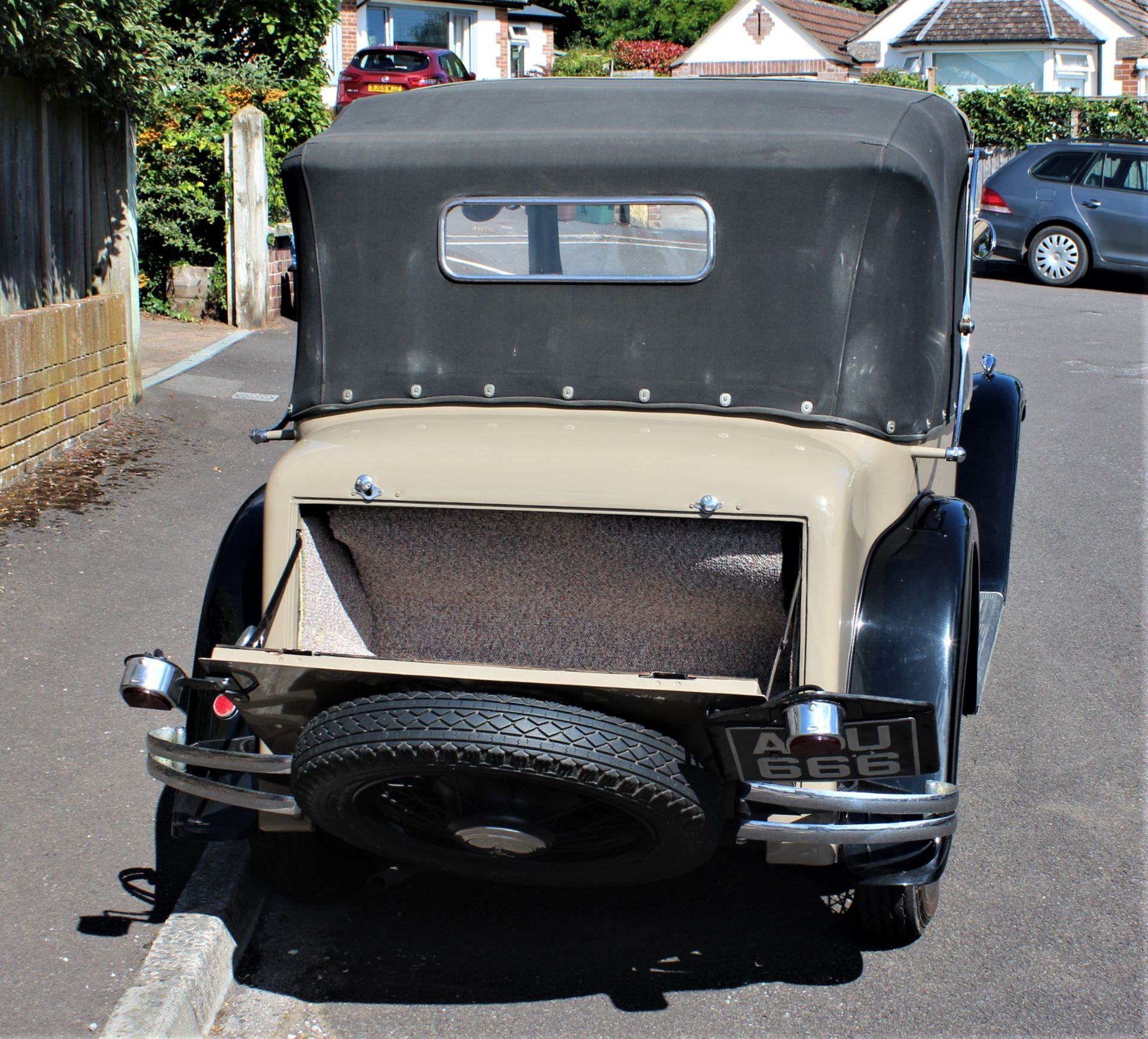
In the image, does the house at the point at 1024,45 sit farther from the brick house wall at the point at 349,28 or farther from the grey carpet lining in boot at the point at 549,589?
the grey carpet lining in boot at the point at 549,589

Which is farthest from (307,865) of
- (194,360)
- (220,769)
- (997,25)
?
(997,25)

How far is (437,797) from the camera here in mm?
3236

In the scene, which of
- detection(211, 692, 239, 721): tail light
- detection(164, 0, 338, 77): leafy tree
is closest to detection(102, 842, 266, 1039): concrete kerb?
detection(211, 692, 239, 721): tail light

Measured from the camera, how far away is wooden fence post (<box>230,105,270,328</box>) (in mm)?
11812

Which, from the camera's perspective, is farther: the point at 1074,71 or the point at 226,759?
the point at 1074,71

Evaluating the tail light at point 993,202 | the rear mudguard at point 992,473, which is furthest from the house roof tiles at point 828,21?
the rear mudguard at point 992,473

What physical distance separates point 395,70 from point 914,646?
28.2 m

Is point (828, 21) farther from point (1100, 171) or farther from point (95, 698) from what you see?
point (95, 698)

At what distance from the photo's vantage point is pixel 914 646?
11.0ft

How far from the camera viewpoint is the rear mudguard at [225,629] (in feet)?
11.5

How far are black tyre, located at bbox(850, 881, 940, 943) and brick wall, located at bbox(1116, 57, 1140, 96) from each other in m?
38.6

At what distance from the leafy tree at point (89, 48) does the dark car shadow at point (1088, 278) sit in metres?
11.9

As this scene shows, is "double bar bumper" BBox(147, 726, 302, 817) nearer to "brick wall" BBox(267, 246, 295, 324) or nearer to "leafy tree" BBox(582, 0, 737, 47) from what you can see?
"brick wall" BBox(267, 246, 295, 324)

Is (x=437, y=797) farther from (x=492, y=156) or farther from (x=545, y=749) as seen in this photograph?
(x=492, y=156)
